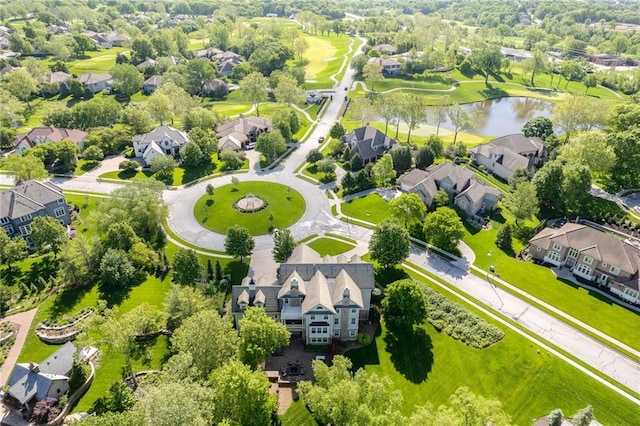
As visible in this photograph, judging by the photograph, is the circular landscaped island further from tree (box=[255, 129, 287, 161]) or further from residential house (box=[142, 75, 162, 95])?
residential house (box=[142, 75, 162, 95])

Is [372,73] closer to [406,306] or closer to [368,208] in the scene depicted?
[368,208]

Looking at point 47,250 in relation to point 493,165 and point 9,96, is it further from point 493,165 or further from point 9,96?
point 493,165

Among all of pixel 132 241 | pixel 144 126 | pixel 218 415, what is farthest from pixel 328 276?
pixel 144 126

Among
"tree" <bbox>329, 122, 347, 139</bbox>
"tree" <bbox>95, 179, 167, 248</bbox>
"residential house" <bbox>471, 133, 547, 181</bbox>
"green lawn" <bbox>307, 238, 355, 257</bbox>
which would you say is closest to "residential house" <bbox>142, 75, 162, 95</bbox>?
"tree" <bbox>329, 122, 347, 139</bbox>

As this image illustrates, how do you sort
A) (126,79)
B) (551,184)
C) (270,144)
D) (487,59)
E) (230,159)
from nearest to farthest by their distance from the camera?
1. (551,184)
2. (230,159)
3. (270,144)
4. (126,79)
5. (487,59)

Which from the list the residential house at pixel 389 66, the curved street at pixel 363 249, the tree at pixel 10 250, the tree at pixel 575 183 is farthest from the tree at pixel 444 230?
the residential house at pixel 389 66

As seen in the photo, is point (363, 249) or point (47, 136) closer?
point (363, 249)

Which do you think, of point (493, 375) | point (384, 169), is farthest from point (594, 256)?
point (384, 169)
